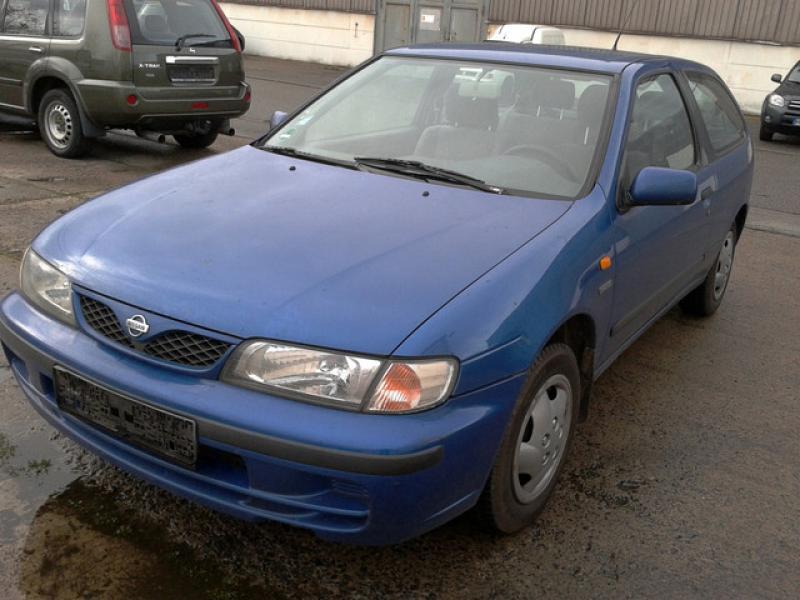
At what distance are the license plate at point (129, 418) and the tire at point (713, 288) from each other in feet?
11.5

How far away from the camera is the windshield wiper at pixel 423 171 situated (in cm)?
327

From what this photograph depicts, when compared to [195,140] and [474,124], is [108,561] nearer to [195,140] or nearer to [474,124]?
[474,124]

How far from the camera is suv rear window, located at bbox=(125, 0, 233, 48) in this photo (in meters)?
8.09

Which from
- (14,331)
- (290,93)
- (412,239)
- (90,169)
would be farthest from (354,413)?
(290,93)

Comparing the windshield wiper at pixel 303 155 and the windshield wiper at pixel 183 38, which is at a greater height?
the windshield wiper at pixel 183 38

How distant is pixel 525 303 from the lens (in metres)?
2.58

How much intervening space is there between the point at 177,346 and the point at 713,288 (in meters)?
3.72

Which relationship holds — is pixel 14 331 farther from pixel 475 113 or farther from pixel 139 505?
pixel 475 113

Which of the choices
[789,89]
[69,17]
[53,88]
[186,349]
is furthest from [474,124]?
[789,89]

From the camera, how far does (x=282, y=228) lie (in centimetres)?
283

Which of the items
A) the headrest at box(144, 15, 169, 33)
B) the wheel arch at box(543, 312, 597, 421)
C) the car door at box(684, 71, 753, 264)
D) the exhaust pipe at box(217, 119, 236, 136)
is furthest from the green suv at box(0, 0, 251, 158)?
the wheel arch at box(543, 312, 597, 421)

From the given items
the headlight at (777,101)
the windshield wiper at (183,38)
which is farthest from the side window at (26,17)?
the headlight at (777,101)

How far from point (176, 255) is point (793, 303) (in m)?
4.52

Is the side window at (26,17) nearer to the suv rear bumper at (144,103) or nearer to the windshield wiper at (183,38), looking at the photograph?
the suv rear bumper at (144,103)
